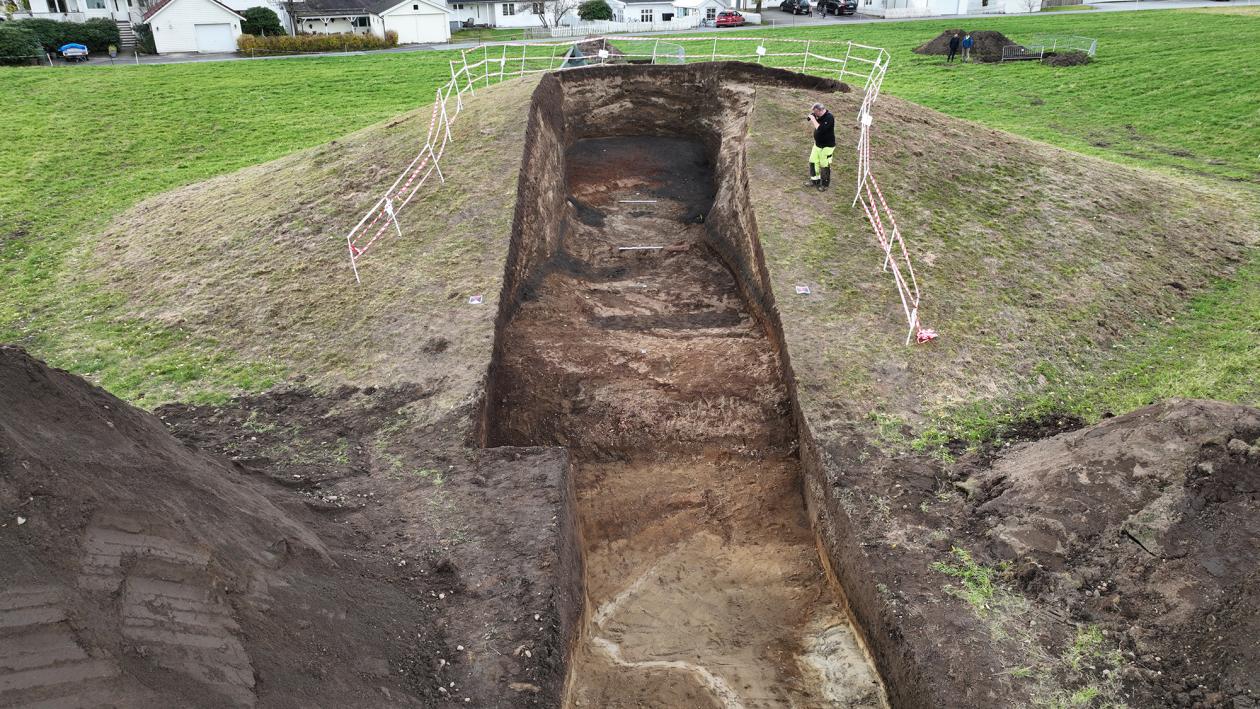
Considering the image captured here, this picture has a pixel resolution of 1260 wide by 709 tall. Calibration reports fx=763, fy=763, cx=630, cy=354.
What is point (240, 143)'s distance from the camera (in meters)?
24.9

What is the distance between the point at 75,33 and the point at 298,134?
30605 mm

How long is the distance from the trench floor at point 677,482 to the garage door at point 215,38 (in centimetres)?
4050

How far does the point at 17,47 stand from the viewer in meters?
Answer: 39.3

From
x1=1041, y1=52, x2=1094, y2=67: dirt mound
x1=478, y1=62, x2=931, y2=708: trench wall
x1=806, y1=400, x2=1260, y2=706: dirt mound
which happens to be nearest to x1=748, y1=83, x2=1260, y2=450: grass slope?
x1=478, y1=62, x2=931, y2=708: trench wall

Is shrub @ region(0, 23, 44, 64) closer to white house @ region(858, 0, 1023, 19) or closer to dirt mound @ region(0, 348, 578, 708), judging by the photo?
dirt mound @ region(0, 348, 578, 708)

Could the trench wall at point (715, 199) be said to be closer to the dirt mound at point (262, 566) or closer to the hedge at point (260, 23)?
the dirt mound at point (262, 566)

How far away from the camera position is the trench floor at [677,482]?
28.2ft

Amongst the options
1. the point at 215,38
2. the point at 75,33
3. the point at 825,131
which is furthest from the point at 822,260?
the point at 75,33

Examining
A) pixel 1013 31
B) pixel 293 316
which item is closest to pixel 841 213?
pixel 293 316

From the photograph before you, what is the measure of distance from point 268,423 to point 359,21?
49.2 meters

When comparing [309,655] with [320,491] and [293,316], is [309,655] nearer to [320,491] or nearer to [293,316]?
[320,491]

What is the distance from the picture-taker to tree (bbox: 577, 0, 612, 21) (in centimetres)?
6016

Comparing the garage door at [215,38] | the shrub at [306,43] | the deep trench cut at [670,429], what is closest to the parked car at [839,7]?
the shrub at [306,43]

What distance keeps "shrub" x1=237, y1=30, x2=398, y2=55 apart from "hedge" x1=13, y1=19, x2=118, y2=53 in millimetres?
7964
